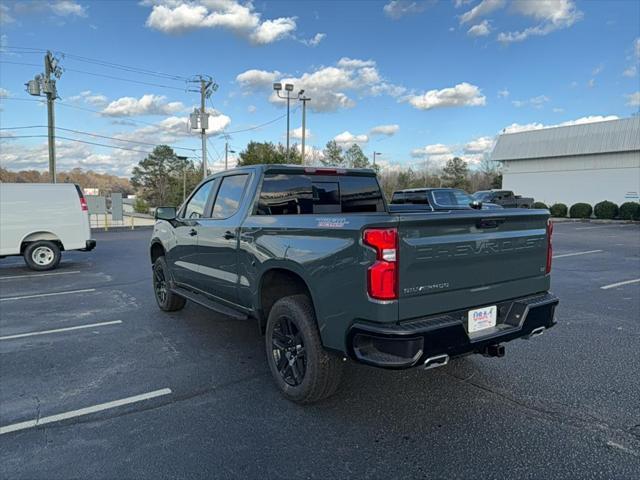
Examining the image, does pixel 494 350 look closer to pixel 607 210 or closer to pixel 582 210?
pixel 607 210

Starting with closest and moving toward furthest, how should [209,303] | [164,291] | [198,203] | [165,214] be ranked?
[209,303]
[198,203]
[165,214]
[164,291]

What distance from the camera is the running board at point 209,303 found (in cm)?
429

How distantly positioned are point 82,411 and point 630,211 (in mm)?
35483

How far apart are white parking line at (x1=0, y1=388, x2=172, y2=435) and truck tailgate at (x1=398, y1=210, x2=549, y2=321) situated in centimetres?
233

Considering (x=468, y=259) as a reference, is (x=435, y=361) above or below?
below

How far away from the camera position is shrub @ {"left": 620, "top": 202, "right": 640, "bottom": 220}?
98.0ft

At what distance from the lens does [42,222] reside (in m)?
10.1

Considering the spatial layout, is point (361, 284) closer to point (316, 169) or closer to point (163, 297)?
point (316, 169)

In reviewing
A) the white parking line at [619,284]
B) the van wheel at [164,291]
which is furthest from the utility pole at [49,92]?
the white parking line at [619,284]

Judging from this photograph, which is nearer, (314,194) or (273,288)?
(273,288)

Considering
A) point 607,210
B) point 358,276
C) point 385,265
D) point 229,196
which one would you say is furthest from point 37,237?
point 607,210

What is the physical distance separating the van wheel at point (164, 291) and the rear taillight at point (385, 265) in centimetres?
401

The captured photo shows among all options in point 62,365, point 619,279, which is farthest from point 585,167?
point 62,365

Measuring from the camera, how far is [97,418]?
131 inches
